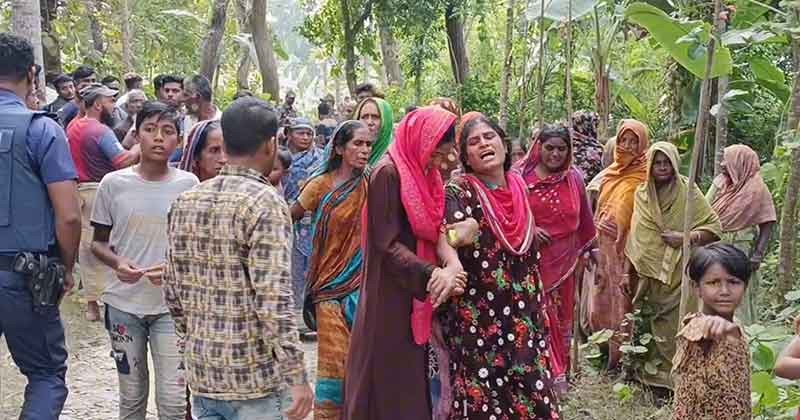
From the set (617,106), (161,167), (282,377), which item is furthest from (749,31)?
(617,106)

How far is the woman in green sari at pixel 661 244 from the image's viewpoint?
5.69 metres

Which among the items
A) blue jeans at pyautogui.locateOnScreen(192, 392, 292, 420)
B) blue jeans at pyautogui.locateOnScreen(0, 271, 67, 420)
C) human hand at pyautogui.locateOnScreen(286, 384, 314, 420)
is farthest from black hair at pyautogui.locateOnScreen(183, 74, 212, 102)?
human hand at pyautogui.locateOnScreen(286, 384, 314, 420)

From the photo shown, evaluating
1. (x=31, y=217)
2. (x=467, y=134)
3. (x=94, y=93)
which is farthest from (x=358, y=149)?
(x=94, y=93)

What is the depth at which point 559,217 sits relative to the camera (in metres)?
5.49

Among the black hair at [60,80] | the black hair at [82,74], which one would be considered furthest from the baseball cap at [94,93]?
the black hair at [82,74]

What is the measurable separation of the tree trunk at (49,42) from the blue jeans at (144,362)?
678 cm

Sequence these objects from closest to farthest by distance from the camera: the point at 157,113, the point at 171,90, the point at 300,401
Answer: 1. the point at 300,401
2. the point at 157,113
3. the point at 171,90

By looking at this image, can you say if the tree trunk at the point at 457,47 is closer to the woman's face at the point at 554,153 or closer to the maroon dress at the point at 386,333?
the woman's face at the point at 554,153

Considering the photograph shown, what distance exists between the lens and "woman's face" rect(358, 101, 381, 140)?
5.16 metres

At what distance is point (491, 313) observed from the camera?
393cm

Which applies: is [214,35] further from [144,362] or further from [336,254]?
[144,362]

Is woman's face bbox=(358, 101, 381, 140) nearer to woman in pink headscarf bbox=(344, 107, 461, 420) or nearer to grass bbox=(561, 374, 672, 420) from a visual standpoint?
woman in pink headscarf bbox=(344, 107, 461, 420)

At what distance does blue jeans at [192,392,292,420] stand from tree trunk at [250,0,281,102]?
44.2 ft

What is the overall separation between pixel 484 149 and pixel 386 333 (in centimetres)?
88
